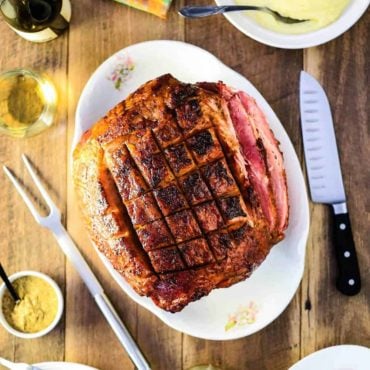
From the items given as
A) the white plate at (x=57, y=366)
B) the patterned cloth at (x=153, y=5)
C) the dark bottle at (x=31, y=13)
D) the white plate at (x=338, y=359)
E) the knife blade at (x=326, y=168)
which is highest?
the patterned cloth at (x=153, y=5)

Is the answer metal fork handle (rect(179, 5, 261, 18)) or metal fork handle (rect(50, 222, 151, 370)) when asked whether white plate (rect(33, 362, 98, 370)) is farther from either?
metal fork handle (rect(179, 5, 261, 18))

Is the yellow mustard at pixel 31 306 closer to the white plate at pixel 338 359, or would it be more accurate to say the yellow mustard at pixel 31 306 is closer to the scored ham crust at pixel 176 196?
the scored ham crust at pixel 176 196

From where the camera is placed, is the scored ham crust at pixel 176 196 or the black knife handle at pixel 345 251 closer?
the scored ham crust at pixel 176 196

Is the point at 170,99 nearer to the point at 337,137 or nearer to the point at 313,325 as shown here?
the point at 337,137

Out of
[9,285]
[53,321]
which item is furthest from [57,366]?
[9,285]

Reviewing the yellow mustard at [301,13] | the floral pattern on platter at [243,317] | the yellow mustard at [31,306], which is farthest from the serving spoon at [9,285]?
the yellow mustard at [301,13]

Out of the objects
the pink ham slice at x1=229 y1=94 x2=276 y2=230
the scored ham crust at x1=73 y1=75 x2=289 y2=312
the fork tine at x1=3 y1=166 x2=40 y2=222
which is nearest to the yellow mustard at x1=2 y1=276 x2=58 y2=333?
the fork tine at x1=3 y1=166 x2=40 y2=222
